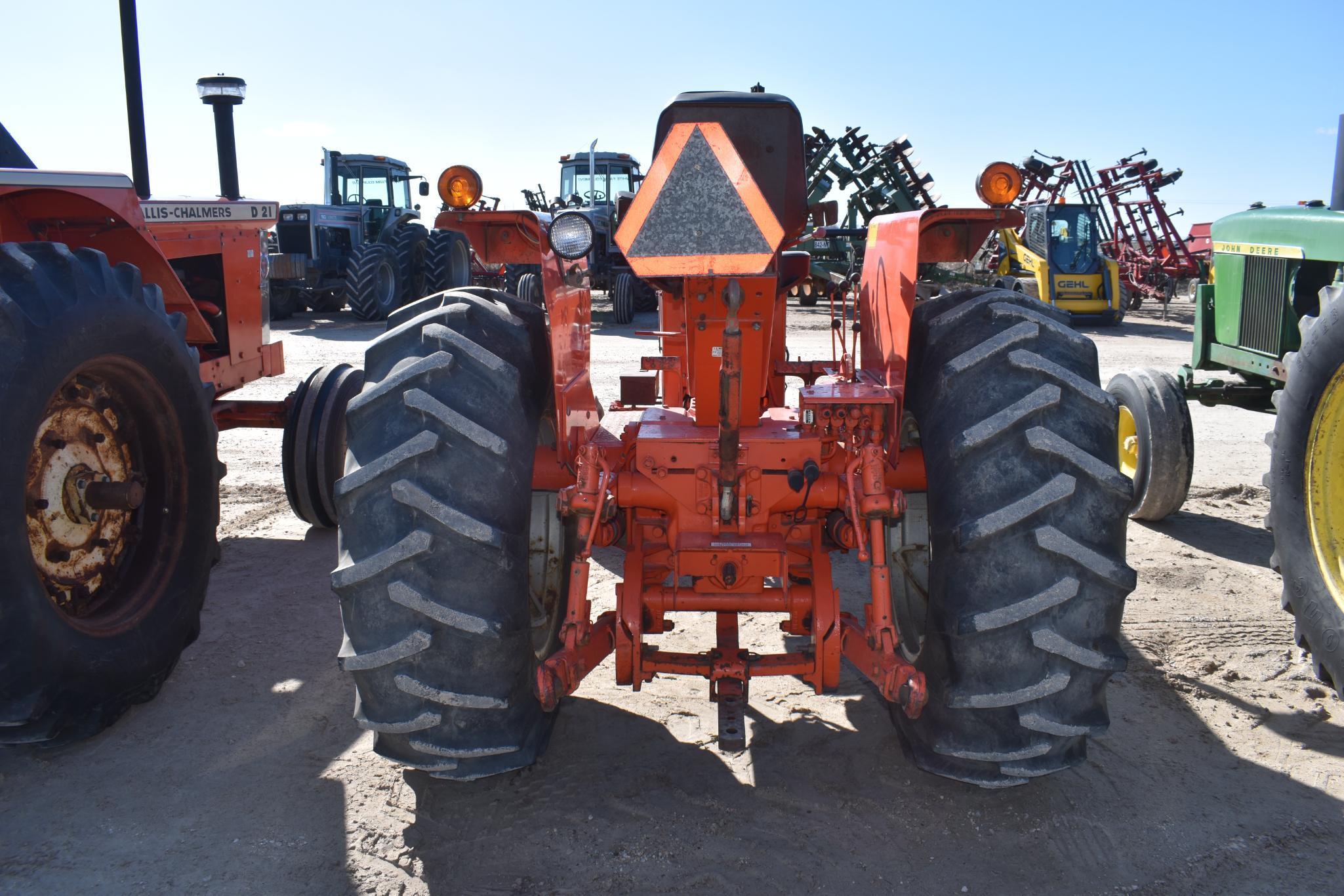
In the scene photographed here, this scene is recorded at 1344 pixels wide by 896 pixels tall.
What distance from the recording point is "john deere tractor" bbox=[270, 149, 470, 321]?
1686 cm

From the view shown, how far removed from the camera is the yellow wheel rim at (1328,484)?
3.47 meters

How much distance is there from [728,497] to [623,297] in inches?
574

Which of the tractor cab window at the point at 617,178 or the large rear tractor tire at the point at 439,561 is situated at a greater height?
the tractor cab window at the point at 617,178

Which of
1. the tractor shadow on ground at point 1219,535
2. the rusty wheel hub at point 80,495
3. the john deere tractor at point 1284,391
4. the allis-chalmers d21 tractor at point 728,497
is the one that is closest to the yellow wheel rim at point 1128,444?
the john deere tractor at point 1284,391

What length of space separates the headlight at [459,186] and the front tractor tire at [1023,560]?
1647 mm

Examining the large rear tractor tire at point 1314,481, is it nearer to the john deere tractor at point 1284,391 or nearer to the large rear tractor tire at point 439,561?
the john deere tractor at point 1284,391

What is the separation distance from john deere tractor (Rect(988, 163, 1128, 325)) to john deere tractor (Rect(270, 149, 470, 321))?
10.2 m

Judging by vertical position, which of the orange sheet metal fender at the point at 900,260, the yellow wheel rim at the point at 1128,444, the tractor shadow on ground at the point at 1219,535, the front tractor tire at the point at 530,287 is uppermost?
the front tractor tire at the point at 530,287

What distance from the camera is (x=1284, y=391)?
3.68 meters

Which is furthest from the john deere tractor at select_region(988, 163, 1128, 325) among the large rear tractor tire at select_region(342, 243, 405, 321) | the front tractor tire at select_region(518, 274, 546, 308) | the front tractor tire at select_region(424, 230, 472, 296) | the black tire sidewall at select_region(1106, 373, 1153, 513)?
the black tire sidewall at select_region(1106, 373, 1153, 513)

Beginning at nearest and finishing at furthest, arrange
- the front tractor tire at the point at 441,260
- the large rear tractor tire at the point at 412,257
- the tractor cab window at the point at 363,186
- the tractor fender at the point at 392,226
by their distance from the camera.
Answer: the large rear tractor tire at the point at 412,257
the tractor fender at the point at 392,226
the front tractor tire at the point at 441,260
the tractor cab window at the point at 363,186

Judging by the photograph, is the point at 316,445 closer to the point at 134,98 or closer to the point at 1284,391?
the point at 134,98

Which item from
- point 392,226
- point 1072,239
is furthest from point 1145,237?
point 392,226

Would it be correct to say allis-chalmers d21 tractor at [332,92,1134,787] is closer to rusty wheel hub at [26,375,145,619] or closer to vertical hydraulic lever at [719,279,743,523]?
vertical hydraulic lever at [719,279,743,523]
